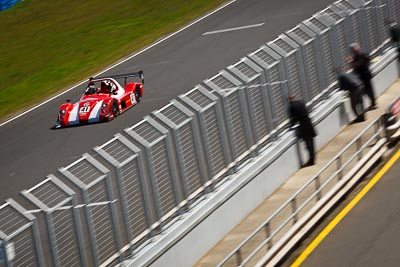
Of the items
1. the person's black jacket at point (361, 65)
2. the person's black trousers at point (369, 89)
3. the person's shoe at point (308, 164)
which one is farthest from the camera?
the person's black trousers at point (369, 89)

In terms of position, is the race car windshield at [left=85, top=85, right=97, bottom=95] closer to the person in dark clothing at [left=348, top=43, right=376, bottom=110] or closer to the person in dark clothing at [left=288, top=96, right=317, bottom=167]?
the person in dark clothing at [left=348, top=43, right=376, bottom=110]

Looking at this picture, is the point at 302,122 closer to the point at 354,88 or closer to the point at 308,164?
the point at 308,164

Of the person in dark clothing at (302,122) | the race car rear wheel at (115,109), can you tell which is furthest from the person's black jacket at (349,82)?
the race car rear wheel at (115,109)

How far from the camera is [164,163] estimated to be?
50.4ft

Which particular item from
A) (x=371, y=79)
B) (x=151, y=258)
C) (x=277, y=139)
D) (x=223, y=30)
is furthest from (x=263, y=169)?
(x=223, y=30)

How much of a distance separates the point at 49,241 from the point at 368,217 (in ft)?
19.3

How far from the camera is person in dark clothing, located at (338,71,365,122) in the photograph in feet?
70.2

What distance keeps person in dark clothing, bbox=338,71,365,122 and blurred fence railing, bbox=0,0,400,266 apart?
35cm

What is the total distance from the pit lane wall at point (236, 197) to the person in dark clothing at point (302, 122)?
216 millimetres

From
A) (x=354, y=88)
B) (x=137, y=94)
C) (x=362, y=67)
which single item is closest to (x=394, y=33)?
(x=362, y=67)

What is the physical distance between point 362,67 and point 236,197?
596 centimetres

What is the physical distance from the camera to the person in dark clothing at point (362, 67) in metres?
21.8

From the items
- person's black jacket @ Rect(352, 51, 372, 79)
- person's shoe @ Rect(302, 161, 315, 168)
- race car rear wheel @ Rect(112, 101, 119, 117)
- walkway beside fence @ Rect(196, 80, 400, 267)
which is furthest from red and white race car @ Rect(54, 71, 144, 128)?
person's shoe @ Rect(302, 161, 315, 168)

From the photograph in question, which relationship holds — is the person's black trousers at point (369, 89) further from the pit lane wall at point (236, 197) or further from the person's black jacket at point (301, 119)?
the person's black jacket at point (301, 119)
